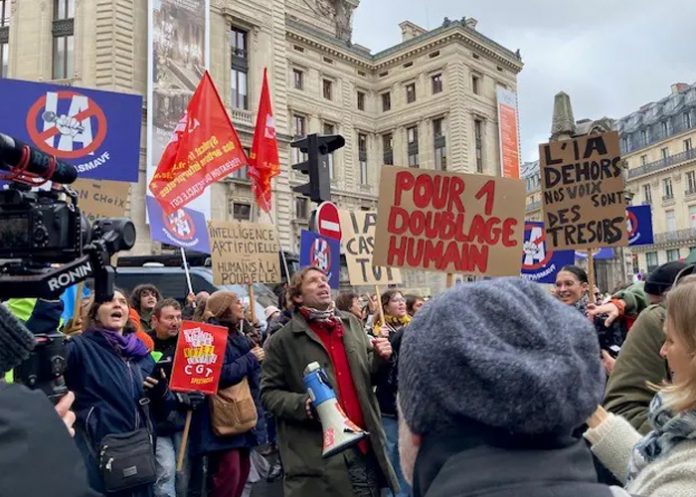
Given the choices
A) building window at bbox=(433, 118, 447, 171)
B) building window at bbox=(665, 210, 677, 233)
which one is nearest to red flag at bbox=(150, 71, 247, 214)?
building window at bbox=(433, 118, 447, 171)

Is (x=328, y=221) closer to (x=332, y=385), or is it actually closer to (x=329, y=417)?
(x=332, y=385)

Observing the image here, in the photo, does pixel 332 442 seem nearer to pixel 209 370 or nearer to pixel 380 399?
pixel 209 370

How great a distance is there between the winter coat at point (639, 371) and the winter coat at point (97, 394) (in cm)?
259

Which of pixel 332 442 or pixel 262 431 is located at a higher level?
pixel 332 442

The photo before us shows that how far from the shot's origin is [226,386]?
4.84 metres

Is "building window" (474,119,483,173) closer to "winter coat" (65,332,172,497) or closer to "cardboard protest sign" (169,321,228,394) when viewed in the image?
"cardboard protest sign" (169,321,228,394)

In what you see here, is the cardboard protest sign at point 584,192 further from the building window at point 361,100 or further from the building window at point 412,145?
the building window at point 361,100

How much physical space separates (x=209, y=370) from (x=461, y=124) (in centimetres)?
4031

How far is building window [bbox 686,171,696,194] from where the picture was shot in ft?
182

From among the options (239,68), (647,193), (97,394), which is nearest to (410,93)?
(239,68)

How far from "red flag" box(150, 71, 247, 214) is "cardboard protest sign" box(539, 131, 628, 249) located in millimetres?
3425

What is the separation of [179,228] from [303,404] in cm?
581

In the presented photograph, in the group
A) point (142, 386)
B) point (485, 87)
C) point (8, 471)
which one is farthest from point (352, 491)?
point (485, 87)

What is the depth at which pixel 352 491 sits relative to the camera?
3408mm
